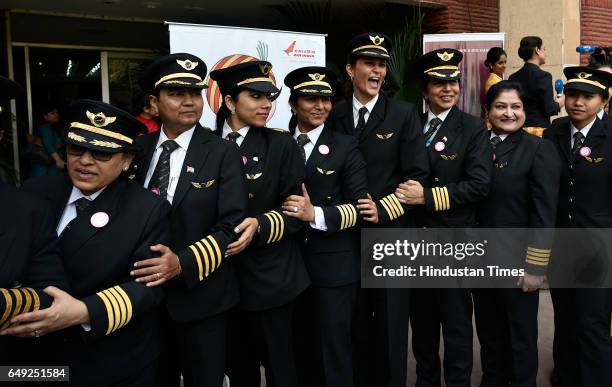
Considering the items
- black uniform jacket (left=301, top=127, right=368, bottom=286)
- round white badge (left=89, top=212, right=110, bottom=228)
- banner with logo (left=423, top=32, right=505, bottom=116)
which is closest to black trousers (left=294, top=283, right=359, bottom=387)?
black uniform jacket (left=301, top=127, right=368, bottom=286)

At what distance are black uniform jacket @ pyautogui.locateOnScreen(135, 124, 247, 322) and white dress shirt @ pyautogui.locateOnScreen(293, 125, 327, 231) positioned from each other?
0.50 meters

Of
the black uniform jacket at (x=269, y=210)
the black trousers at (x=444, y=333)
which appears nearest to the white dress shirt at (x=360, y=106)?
the black uniform jacket at (x=269, y=210)

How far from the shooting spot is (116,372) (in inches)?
81.0

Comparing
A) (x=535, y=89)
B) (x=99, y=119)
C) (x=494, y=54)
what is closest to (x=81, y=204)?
(x=99, y=119)

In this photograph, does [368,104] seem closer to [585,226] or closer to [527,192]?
[527,192]

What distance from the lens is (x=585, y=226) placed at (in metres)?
3.24

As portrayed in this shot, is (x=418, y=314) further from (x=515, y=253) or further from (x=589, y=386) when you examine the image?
(x=589, y=386)

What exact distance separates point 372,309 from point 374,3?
594cm

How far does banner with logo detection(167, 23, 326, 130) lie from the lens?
5512 millimetres

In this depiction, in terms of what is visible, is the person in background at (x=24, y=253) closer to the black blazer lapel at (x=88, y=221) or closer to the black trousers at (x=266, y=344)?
the black blazer lapel at (x=88, y=221)

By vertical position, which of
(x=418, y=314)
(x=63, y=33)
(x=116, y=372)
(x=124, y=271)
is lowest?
(x=418, y=314)

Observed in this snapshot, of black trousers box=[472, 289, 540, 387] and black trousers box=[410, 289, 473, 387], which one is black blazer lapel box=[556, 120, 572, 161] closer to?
black trousers box=[472, 289, 540, 387]

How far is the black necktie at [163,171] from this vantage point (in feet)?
7.80

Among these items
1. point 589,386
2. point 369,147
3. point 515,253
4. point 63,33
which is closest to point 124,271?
point 369,147
